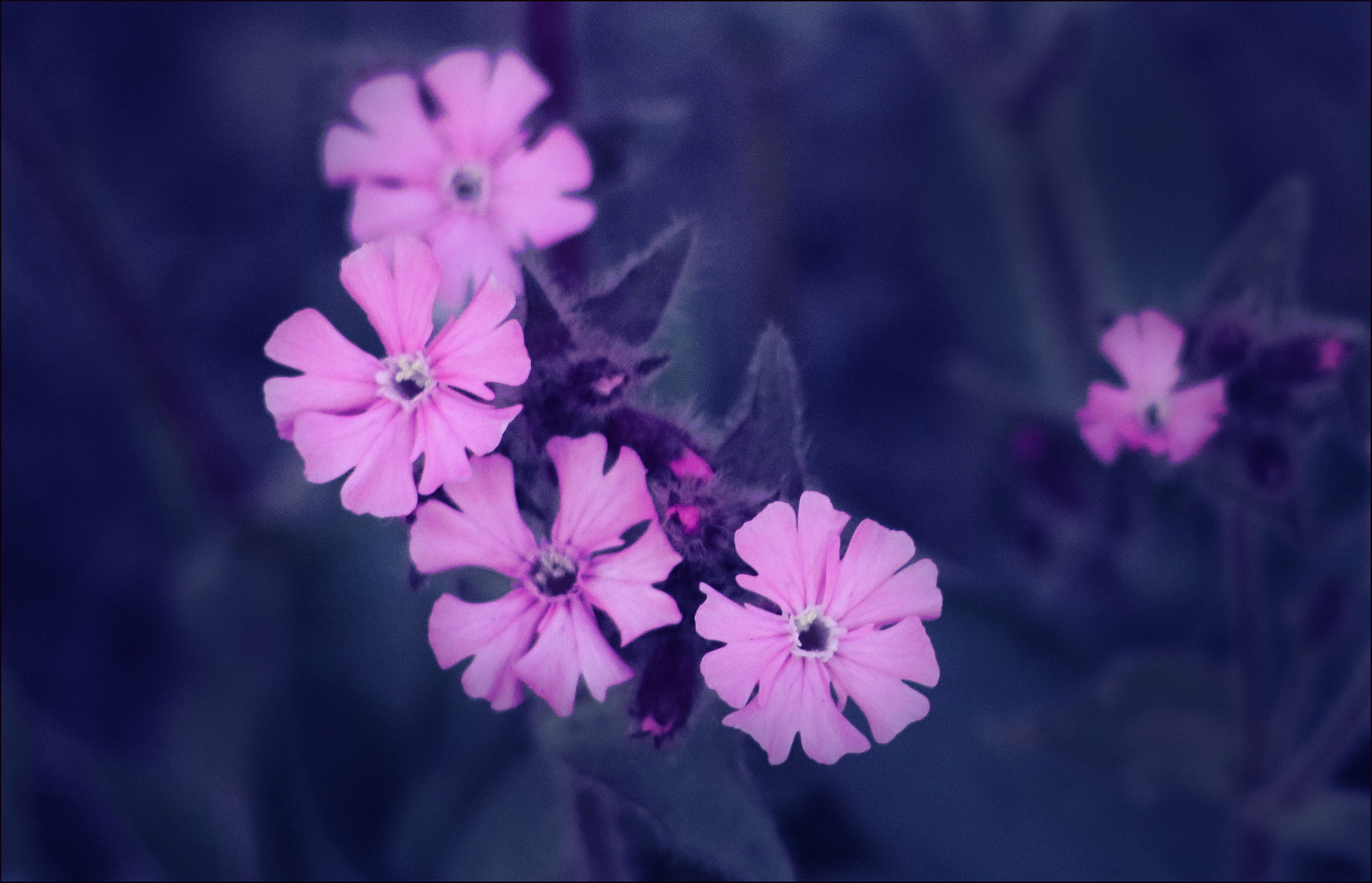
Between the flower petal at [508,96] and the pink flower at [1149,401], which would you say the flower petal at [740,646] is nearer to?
the pink flower at [1149,401]

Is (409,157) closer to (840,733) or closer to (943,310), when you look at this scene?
(840,733)

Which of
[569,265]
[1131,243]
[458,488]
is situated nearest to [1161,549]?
[1131,243]

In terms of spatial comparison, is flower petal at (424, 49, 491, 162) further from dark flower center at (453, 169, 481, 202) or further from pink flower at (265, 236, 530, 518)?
pink flower at (265, 236, 530, 518)

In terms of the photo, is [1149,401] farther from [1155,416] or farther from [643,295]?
[643,295]

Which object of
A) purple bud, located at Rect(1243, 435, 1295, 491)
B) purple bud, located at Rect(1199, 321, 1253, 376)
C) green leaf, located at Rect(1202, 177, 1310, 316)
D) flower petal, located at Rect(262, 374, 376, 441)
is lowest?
flower petal, located at Rect(262, 374, 376, 441)

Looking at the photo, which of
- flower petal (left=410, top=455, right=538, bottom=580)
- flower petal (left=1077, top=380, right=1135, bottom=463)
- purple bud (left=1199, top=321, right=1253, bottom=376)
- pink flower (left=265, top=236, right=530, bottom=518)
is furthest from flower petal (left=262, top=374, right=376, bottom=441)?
purple bud (left=1199, top=321, right=1253, bottom=376)

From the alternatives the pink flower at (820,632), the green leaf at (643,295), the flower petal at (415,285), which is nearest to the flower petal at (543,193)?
the green leaf at (643,295)

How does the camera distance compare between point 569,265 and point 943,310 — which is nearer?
point 569,265

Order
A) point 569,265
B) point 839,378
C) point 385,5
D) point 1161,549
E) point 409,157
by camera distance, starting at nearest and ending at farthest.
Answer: point 409,157 < point 569,265 < point 1161,549 < point 839,378 < point 385,5
